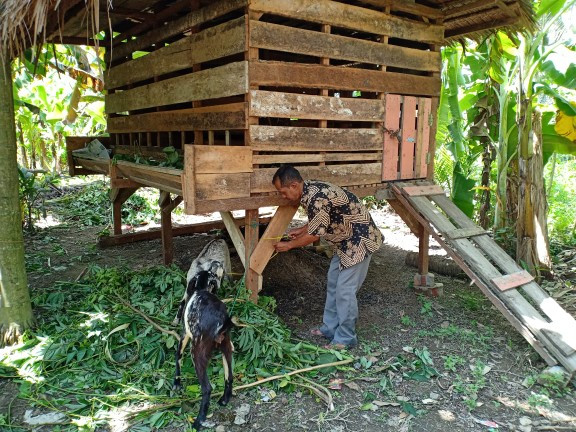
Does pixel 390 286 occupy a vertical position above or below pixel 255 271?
below

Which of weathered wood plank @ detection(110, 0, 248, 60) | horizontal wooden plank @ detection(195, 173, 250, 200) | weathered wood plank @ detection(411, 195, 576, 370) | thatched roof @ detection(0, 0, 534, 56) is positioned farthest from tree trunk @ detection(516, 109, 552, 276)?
weathered wood plank @ detection(110, 0, 248, 60)

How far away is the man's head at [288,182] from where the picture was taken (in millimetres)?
4352

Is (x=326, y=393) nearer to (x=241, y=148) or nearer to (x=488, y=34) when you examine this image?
(x=241, y=148)

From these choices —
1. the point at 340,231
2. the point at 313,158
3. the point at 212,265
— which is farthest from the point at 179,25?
the point at 340,231

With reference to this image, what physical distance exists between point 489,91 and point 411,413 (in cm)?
608

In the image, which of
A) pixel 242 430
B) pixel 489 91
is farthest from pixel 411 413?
pixel 489 91

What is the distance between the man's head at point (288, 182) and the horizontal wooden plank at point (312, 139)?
0.34 metres

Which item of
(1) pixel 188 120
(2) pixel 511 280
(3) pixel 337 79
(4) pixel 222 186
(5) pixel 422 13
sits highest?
(5) pixel 422 13

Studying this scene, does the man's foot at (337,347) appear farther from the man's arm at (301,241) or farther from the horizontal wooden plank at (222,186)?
the horizontal wooden plank at (222,186)

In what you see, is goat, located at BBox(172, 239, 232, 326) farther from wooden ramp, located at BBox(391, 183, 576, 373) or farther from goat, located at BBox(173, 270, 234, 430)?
wooden ramp, located at BBox(391, 183, 576, 373)

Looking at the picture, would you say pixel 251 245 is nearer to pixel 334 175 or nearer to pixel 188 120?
pixel 334 175

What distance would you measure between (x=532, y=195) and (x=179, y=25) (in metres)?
5.24

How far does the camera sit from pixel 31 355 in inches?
166

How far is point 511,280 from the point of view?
4.73 metres
